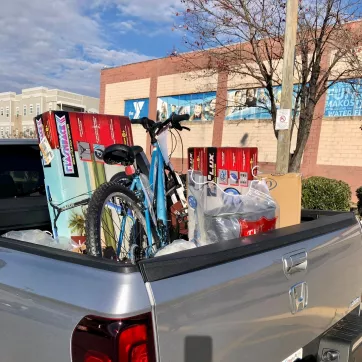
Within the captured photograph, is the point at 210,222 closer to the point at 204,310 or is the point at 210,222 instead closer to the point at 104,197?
the point at 104,197

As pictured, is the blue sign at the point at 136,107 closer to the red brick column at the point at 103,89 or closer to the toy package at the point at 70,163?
the red brick column at the point at 103,89

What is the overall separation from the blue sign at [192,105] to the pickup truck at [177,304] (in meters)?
17.7

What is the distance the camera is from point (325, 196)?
1016 cm

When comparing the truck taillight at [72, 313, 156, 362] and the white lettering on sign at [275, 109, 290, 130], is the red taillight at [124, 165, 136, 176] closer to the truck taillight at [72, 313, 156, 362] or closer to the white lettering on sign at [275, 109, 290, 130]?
the truck taillight at [72, 313, 156, 362]

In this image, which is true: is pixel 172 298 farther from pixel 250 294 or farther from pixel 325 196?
pixel 325 196

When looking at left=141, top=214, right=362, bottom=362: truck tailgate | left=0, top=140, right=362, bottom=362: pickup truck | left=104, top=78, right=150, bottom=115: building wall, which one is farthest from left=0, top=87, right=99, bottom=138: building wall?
left=0, top=140, right=362, bottom=362: pickup truck

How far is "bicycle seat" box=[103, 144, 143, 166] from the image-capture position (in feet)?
9.70

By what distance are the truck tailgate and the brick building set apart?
950 cm

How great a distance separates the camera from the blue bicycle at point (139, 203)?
276 centimetres

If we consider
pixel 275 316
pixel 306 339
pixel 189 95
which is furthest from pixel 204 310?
pixel 189 95

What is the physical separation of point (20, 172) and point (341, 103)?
1431 centimetres

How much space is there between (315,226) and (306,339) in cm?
61

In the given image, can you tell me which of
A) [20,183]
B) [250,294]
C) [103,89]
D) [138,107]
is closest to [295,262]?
[250,294]

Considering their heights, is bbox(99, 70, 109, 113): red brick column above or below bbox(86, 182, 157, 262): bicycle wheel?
above
